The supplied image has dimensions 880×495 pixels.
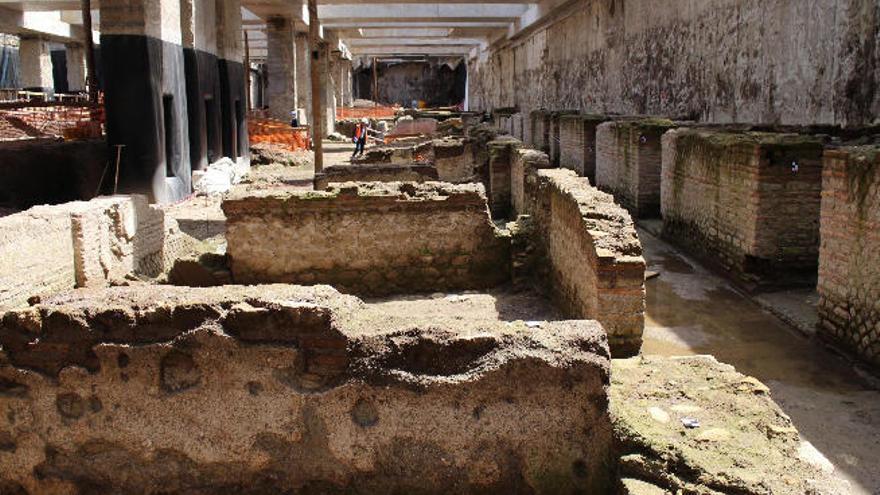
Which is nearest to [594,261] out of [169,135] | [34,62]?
[169,135]

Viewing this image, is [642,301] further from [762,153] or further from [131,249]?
[131,249]

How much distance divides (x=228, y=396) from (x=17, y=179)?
11.2 metres

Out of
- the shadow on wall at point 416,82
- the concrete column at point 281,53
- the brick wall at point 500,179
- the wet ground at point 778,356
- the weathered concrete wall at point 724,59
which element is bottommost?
the wet ground at point 778,356

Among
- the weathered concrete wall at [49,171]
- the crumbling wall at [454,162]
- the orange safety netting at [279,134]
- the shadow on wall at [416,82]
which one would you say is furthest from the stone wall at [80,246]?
the shadow on wall at [416,82]

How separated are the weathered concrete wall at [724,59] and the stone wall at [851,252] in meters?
3.20

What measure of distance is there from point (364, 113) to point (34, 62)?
1777cm

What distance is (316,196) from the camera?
8.26 metres

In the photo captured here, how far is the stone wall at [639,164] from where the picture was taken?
12.4 meters

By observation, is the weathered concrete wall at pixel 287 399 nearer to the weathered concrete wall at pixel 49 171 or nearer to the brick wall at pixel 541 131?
the weathered concrete wall at pixel 49 171

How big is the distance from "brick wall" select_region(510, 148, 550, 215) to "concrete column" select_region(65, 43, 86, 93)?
23.9m

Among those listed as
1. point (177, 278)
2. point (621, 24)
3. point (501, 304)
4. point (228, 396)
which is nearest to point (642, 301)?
point (501, 304)

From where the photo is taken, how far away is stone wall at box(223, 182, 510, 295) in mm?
8258

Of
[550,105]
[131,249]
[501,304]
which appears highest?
[550,105]

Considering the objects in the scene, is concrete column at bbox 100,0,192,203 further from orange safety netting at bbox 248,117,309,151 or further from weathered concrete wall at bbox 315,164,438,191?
orange safety netting at bbox 248,117,309,151
